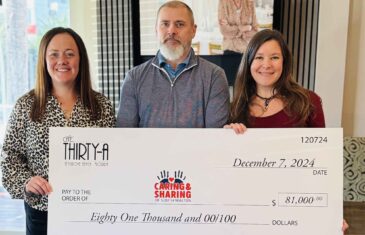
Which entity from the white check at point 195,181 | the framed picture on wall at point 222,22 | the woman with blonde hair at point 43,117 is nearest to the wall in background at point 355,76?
the framed picture on wall at point 222,22

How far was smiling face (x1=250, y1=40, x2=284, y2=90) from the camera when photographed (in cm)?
138

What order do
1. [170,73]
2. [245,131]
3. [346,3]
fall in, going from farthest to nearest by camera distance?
[346,3] → [170,73] → [245,131]

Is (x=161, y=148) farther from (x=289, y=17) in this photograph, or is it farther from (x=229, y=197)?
(x=289, y=17)

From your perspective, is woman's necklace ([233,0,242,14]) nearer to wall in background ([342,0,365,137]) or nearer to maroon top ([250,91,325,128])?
wall in background ([342,0,365,137])

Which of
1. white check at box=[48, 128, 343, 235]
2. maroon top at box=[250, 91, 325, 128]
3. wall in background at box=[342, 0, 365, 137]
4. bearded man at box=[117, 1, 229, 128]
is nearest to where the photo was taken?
white check at box=[48, 128, 343, 235]

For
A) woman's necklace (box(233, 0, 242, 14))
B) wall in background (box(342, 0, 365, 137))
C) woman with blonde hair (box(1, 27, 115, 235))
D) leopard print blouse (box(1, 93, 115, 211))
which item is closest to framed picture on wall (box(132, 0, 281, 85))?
woman's necklace (box(233, 0, 242, 14))

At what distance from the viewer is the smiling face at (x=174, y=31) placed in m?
1.51

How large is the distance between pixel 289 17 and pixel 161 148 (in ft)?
4.18

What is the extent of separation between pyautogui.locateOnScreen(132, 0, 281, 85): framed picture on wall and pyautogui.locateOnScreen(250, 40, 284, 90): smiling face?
0.74 m

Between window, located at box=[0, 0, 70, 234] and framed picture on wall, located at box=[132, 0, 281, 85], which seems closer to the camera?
framed picture on wall, located at box=[132, 0, 281, 85]

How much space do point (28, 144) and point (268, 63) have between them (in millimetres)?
1023

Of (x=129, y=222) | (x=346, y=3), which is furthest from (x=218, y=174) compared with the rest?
(x=346, y=3)

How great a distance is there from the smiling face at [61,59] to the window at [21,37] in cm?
113

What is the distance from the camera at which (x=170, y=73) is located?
1536 millimetres
